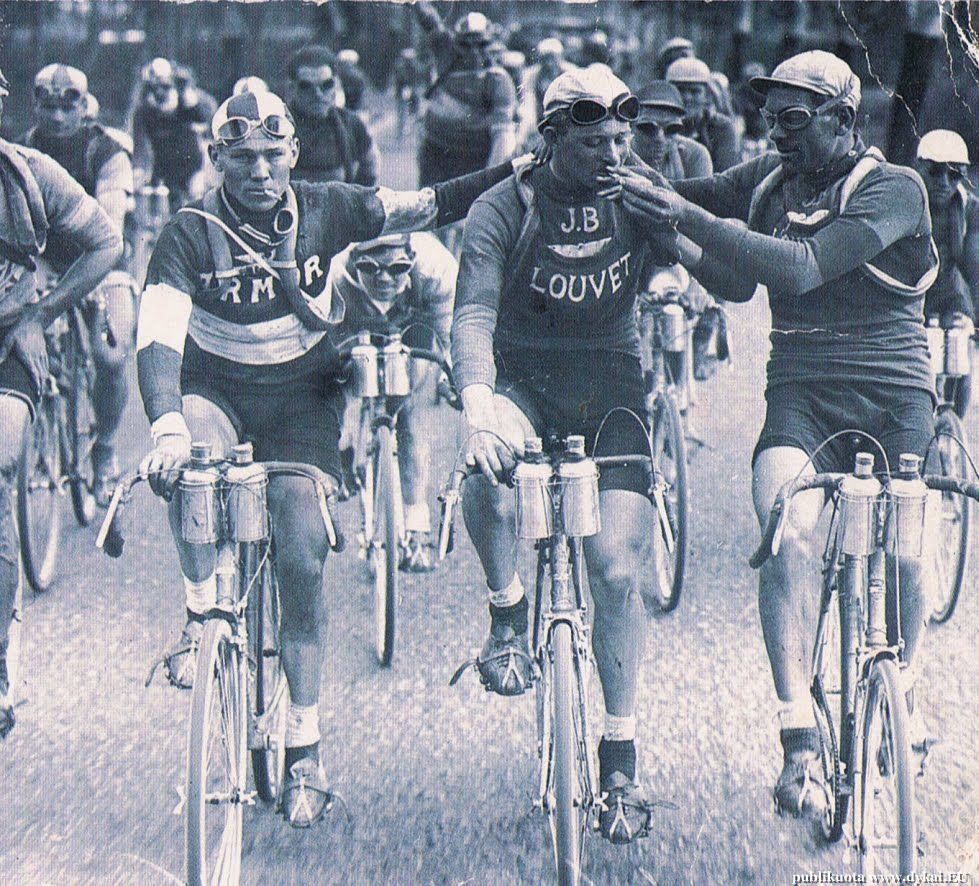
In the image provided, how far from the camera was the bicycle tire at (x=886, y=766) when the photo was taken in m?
3.76

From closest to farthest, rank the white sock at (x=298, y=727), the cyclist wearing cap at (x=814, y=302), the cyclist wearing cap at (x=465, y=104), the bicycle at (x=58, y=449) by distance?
1. the cyclist wearing cap at (x=814, y=302)
2. the white sock at (x=298, y=727)
3. the bicycle at (x=58, y=449)
4. the cyclist wearing cap at (x=465, y=104)

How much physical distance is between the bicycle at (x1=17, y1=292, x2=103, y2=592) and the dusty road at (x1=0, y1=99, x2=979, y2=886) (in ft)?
0.70

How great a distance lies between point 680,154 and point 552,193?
2418 mm

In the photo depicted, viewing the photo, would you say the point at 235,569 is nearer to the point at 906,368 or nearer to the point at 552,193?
the point at 552,193

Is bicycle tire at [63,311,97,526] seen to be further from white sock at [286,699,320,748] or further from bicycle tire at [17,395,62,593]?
white sock at [286,699,320,748]

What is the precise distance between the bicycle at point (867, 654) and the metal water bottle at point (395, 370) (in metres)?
1.84

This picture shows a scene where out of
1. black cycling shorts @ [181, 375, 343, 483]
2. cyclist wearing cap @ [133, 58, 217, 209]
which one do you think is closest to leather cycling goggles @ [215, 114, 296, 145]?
black cycling shorts @ [181, 375, 343, 483]

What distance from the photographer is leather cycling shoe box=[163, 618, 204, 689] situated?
4.04m

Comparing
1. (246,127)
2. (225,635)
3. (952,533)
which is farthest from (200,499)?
(952,533)

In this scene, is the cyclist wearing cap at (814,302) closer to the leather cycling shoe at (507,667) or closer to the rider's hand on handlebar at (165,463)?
the leather cycling shoe at (507,667)

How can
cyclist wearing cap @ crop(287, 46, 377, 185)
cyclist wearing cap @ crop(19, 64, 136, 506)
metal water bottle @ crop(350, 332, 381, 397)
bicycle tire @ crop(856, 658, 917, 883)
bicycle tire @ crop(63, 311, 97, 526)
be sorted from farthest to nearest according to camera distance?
1. cyclist wearing cap @ crop(287, 46, 377, 185)
2. bicycle tire @ crop(63, 311, 97, 526)
3. cyclist wearing cap @ crop(19, 64, 136, 506)
4. metal water bottle @ crop(350, 332, 381, 397)
5. bicycle tire @ crop(856, 658, 917, 883)

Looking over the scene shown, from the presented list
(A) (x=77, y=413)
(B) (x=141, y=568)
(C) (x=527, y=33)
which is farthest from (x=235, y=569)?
(C) (x=527, y=33)

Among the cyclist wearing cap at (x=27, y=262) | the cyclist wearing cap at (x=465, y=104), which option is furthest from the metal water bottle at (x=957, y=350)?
the cyclist wearing cap at (x=27, y=262)

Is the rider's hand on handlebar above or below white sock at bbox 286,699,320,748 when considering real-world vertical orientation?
above
